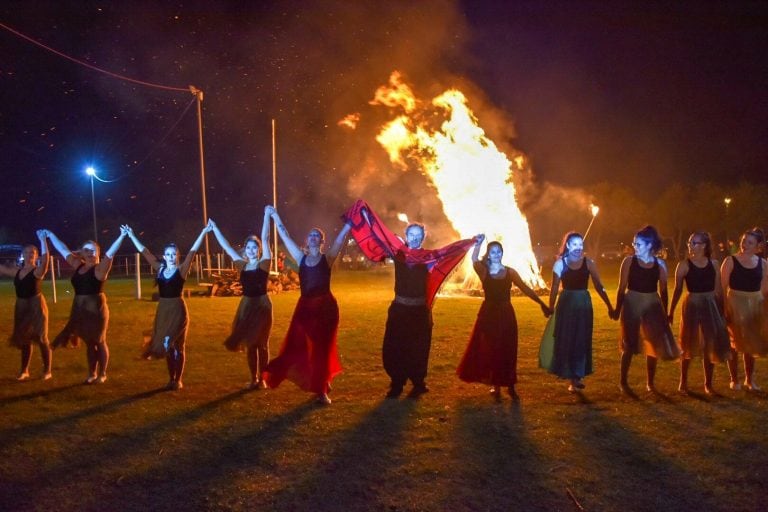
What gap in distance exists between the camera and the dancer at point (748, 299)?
728 cm

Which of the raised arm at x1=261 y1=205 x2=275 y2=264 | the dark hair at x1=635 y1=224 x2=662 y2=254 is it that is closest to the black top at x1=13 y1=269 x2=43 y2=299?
the raised arm at x1=261 y1=205 x2=275 y2=264

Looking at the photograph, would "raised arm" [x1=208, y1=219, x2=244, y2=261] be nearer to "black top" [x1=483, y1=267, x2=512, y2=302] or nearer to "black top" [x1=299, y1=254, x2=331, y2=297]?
"black top" [x1=299, y1=254, x2=331, y2=297]

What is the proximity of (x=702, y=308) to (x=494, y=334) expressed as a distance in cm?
243

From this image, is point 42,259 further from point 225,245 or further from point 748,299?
point 748,299

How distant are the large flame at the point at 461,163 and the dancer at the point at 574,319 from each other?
13327mm

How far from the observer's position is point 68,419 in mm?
6371

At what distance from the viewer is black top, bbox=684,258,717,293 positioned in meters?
7.17

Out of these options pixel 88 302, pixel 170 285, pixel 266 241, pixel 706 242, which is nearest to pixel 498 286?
pixel 706 242

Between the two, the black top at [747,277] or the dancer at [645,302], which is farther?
the black top at [747,277]

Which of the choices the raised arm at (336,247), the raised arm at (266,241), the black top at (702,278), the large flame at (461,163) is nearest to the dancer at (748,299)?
the black top at (702,278)

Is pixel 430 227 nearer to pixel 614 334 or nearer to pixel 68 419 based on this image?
pixel 614 334

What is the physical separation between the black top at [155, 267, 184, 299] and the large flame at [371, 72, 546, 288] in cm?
1411

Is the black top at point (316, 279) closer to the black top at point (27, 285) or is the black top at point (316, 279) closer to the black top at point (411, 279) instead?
the black top at point (411, 279)

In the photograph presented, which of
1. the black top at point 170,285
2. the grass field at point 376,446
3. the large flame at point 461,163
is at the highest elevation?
Result: the large flame at point 461,163
